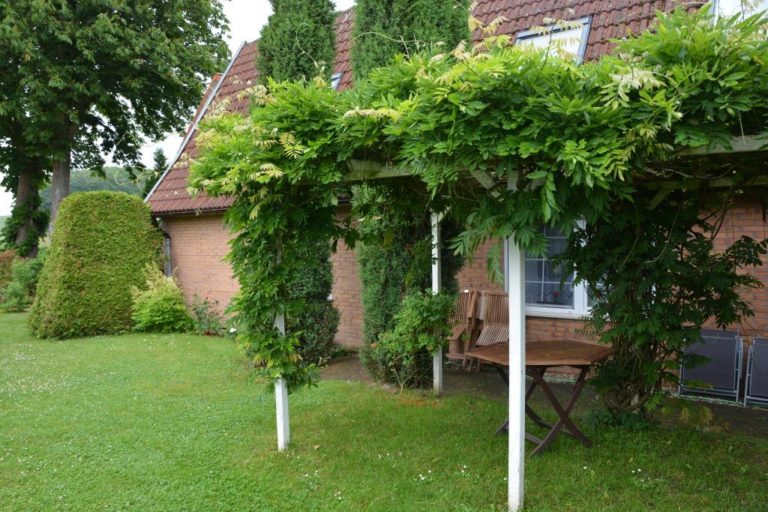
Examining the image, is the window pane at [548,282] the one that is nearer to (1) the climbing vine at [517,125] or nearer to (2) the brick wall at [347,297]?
(2) the brick wall at [347,297]

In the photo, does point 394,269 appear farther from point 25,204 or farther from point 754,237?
point 25,204

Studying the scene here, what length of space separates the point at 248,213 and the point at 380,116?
152 centimetres

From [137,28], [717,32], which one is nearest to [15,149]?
[137,28]

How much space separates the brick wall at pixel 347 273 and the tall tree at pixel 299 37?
271 centimetres

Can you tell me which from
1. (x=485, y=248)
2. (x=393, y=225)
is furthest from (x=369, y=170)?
(x=485, y=248)

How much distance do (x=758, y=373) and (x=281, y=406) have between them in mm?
4928

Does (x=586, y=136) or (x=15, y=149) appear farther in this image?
(x=15, y=149)

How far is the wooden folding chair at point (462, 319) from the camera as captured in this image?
7586mm

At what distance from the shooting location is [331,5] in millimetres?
7402

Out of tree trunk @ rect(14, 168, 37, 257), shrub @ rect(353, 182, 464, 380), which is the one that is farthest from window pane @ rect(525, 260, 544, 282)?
tree trunk @ rect(14, 168, 37, 257)

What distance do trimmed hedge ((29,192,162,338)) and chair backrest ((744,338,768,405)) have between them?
1098 cm

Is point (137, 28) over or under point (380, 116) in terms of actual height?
over

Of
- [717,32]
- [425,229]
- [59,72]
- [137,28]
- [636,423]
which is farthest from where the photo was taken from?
[137,28]

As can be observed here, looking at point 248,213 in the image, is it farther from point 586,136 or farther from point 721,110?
point 721,110
